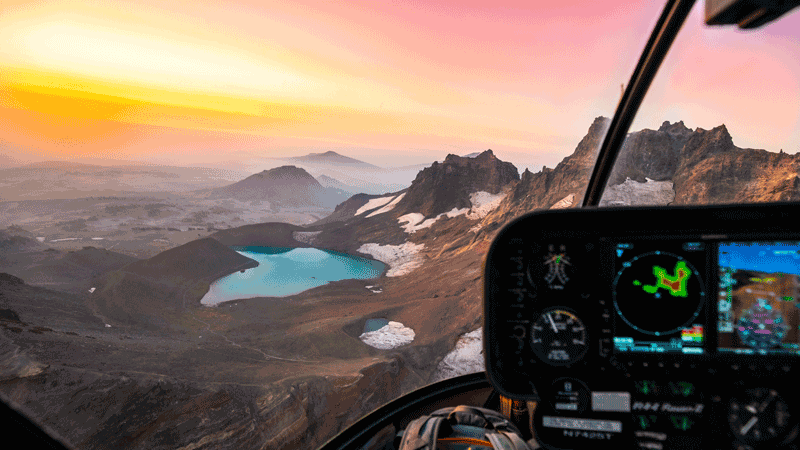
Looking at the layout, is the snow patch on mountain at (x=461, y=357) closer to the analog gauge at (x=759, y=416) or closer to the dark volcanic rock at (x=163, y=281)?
the analog gauge at (x=759, y=416)

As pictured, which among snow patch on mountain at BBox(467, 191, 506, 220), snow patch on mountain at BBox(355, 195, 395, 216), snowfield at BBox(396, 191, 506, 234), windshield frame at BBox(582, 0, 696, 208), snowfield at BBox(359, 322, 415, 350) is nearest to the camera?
windshield frame at BBox(582, 0, 696, 208)

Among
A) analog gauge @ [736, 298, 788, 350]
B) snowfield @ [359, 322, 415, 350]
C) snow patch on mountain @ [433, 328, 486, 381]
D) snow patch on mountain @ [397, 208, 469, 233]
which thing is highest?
analog gauge @ [736, 298, 788, 350]

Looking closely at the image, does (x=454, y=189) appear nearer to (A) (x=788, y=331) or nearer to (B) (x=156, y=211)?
(B) (x=156, y=211)

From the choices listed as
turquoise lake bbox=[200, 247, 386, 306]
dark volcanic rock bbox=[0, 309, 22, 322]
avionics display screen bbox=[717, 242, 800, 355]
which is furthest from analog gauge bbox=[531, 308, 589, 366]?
turquoise lake bbox=[200, 247, 386, 306]

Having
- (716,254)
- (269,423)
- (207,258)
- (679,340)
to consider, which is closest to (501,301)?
(679,340)

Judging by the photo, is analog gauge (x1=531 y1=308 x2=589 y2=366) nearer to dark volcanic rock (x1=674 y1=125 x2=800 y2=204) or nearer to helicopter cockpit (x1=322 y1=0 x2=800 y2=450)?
helicopter cockpit (x1=322 y1=0 x2=800 y2=450)

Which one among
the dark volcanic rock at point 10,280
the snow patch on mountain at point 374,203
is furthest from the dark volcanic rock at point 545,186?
the dark volcanic rock at point 10,280

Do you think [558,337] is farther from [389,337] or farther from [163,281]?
[163,281]
